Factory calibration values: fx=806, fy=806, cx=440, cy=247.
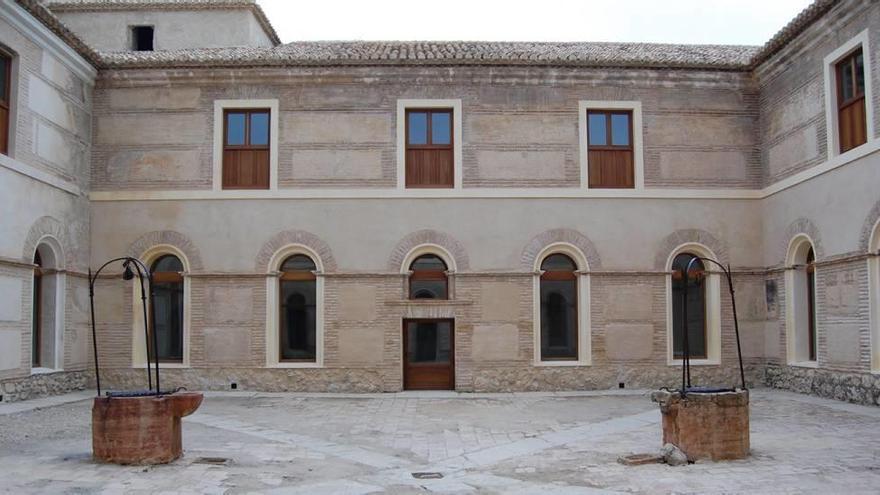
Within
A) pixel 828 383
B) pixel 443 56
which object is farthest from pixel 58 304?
pixel 828 383

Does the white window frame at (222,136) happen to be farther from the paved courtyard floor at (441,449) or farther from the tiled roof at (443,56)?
the paved courtyard floor at (441,449)

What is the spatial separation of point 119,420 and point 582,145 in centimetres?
1083

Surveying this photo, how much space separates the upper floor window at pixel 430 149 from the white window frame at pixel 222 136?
2665 mm

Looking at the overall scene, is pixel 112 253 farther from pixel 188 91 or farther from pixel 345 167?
pixel 345 167

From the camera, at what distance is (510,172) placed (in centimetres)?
1634

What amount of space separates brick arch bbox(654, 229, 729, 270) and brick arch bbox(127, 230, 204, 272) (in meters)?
9.30

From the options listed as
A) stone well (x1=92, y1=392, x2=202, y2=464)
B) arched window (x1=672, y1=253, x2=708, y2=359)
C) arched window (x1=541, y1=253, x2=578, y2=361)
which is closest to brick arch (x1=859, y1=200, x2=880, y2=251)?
arched window (x1=672, y1=253, x2=708, y2=359)

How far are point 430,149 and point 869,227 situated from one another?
8091 millimetres

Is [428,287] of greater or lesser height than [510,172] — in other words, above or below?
below

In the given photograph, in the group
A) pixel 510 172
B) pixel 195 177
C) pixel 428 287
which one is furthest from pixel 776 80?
pixel 195 177

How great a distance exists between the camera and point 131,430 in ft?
28.3

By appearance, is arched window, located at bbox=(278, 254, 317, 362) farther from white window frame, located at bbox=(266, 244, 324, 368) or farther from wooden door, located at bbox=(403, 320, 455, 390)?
wooden door, located at bbox=(403, 320, 455, 390)

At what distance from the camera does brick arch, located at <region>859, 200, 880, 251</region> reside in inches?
504

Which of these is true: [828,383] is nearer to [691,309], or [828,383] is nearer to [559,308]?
[691,309]
